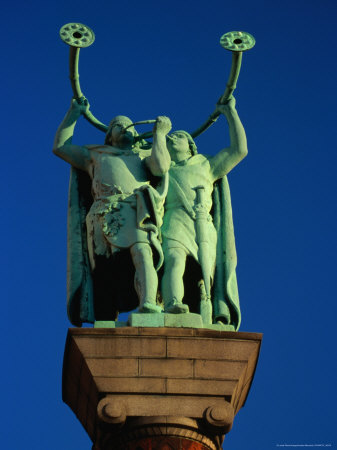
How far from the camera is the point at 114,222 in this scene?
15.0 meters

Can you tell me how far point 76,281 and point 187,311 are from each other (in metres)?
1.80

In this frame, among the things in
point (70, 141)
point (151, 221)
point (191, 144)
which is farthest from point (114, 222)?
point (191, 144)

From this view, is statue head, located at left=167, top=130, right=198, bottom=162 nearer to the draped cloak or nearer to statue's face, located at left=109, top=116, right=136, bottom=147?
the draped cloak

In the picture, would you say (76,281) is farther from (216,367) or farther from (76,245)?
(216,367)

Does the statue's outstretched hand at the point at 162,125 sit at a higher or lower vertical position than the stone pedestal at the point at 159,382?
higher

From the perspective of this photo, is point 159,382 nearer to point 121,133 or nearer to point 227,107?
point 121,133

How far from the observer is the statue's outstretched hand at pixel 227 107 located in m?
16.5

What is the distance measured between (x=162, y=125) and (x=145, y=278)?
2500 millimetres

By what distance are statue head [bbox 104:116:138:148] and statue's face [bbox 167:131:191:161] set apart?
54cm

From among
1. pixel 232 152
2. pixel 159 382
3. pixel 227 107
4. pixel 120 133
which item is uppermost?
pixel 227 107

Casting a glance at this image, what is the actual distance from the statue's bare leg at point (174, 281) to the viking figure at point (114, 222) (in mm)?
147

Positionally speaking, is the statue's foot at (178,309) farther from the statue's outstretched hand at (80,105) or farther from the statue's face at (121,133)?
the statue's outstretched hand at (80,105)

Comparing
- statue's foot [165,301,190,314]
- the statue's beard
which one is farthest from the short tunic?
statue's foot [165,301,190,314]

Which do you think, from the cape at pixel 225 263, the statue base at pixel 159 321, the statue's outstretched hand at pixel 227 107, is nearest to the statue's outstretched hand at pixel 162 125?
the statue's outstretched hand at pixel 227 107
